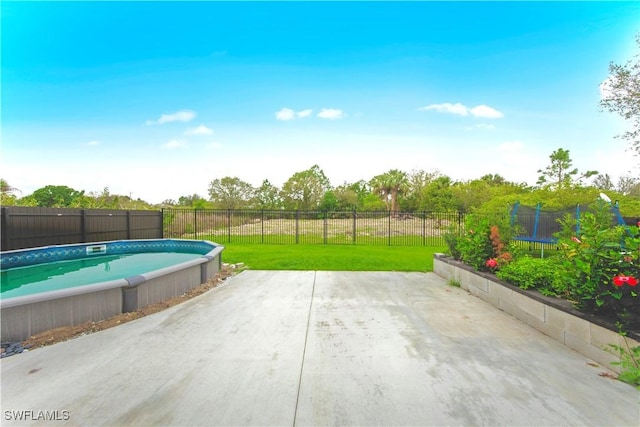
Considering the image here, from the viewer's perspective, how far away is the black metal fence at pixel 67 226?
26.4 feet

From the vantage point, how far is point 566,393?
2.08 m

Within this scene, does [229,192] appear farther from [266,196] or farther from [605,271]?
[605,271]

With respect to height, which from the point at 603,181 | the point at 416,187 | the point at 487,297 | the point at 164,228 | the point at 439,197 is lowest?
the point at 487,297

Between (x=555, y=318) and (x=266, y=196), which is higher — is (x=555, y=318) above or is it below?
below

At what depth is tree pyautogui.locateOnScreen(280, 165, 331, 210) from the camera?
134ft

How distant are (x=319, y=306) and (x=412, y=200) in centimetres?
3314

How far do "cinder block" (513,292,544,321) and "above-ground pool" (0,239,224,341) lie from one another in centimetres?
537

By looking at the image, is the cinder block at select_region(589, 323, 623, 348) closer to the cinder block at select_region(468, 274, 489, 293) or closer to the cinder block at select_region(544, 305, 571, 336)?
the cinder block at select_region(544, 305, 571, 336)

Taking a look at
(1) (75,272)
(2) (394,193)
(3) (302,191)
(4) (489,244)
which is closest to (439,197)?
(2) (394,193)

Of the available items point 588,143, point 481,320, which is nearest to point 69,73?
point 481,320

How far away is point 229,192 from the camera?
43.0m

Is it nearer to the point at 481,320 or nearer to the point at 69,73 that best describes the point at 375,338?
the point at 481,320

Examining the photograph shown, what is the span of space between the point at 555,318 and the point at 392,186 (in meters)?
31.8

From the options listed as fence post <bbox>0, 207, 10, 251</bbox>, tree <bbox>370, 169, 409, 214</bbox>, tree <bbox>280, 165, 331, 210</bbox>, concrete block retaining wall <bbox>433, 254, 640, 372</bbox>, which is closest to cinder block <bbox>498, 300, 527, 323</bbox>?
concrete block retaining wall <bbox>433, 254, 640, 372</bbox>
